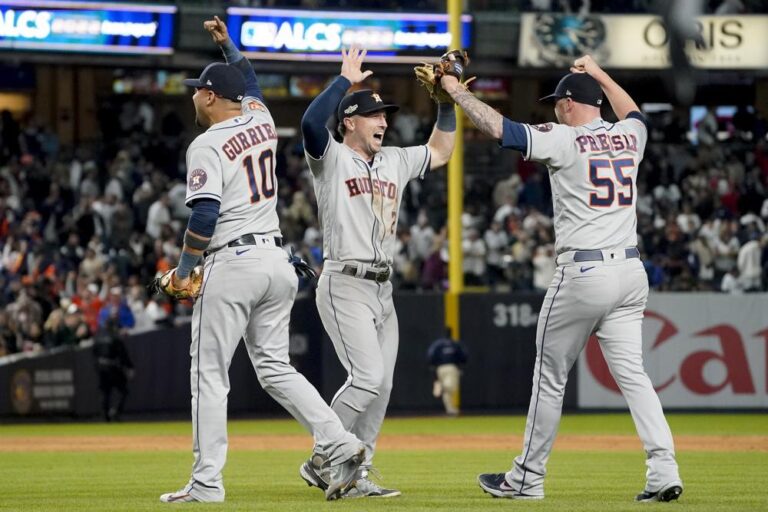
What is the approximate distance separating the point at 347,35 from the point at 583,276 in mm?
19124

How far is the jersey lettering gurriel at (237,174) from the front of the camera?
6.83 m

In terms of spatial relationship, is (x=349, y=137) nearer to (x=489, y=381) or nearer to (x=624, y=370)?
(x=624, y=370)

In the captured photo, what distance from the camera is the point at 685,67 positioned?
27.0 metres

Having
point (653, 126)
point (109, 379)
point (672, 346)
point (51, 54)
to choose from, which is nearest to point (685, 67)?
point (653, 126)

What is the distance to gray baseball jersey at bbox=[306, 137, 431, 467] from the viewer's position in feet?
24.1

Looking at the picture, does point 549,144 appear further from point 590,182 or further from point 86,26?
point 86,26

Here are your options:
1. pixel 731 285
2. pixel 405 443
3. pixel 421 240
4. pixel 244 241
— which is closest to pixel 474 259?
pixel 421 240

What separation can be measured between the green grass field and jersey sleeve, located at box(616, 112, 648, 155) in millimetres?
1826

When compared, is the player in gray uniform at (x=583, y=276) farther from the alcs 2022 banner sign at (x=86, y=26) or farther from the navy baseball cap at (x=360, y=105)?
the alcs 2022 banner sign at (x=86, y=26)

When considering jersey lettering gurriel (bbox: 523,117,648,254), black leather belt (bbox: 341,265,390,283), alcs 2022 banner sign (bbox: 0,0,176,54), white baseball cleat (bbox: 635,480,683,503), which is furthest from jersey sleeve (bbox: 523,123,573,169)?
alcs 2022 banner sign (bbox: 0,0,176,54)

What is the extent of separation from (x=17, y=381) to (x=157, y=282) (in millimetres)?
12060

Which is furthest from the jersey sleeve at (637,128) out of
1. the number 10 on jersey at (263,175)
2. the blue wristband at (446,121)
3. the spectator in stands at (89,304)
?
the spectator in stands at (89,304)

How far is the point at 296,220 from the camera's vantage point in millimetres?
23578

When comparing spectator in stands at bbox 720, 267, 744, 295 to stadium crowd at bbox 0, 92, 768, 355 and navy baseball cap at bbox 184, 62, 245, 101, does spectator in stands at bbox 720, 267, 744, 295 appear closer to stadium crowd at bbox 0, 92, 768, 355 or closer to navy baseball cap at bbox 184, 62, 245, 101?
stadium crowd at bbox 0, 92, 768, 355
